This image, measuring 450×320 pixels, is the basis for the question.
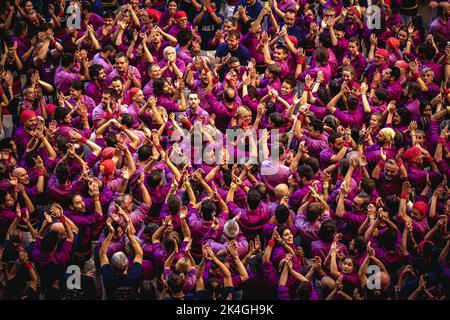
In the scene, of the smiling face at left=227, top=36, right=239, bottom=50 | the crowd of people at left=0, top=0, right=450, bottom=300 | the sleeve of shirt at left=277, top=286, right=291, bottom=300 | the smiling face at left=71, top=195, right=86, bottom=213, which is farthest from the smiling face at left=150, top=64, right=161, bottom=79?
the sleeve of shirt at left=277, top=286, right=291, bottom=300

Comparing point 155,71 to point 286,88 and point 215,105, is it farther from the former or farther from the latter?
point 286,88

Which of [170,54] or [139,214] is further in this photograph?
[170,54]

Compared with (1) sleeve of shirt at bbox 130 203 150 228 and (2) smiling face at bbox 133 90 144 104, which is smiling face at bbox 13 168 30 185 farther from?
(2) smiling face at bbox 133 90 144 104

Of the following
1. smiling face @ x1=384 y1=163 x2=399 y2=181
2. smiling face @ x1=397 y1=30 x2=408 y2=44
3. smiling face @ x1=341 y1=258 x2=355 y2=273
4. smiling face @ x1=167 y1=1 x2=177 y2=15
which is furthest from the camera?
smiling face @ x1=167 y1=1 x2=177 y2=15

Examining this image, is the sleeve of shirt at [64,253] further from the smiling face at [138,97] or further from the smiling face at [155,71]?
the smiling face at [155,71]

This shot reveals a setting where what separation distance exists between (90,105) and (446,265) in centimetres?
530

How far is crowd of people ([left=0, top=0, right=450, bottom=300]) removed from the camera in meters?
12.3

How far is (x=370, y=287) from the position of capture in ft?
39.7

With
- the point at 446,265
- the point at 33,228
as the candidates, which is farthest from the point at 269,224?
the point at 33,228

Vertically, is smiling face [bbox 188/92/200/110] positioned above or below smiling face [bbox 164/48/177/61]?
below

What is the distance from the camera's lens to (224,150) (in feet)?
45.5

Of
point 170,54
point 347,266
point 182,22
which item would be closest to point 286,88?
point 170,54

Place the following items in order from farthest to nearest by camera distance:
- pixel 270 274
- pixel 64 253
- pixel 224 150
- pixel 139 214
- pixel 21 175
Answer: pixel 224 150
pixel 21 175
pixel 139 214
pixel 64 253
pixel 270 274

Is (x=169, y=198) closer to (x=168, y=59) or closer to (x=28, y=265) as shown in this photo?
(x=28, y=265)
